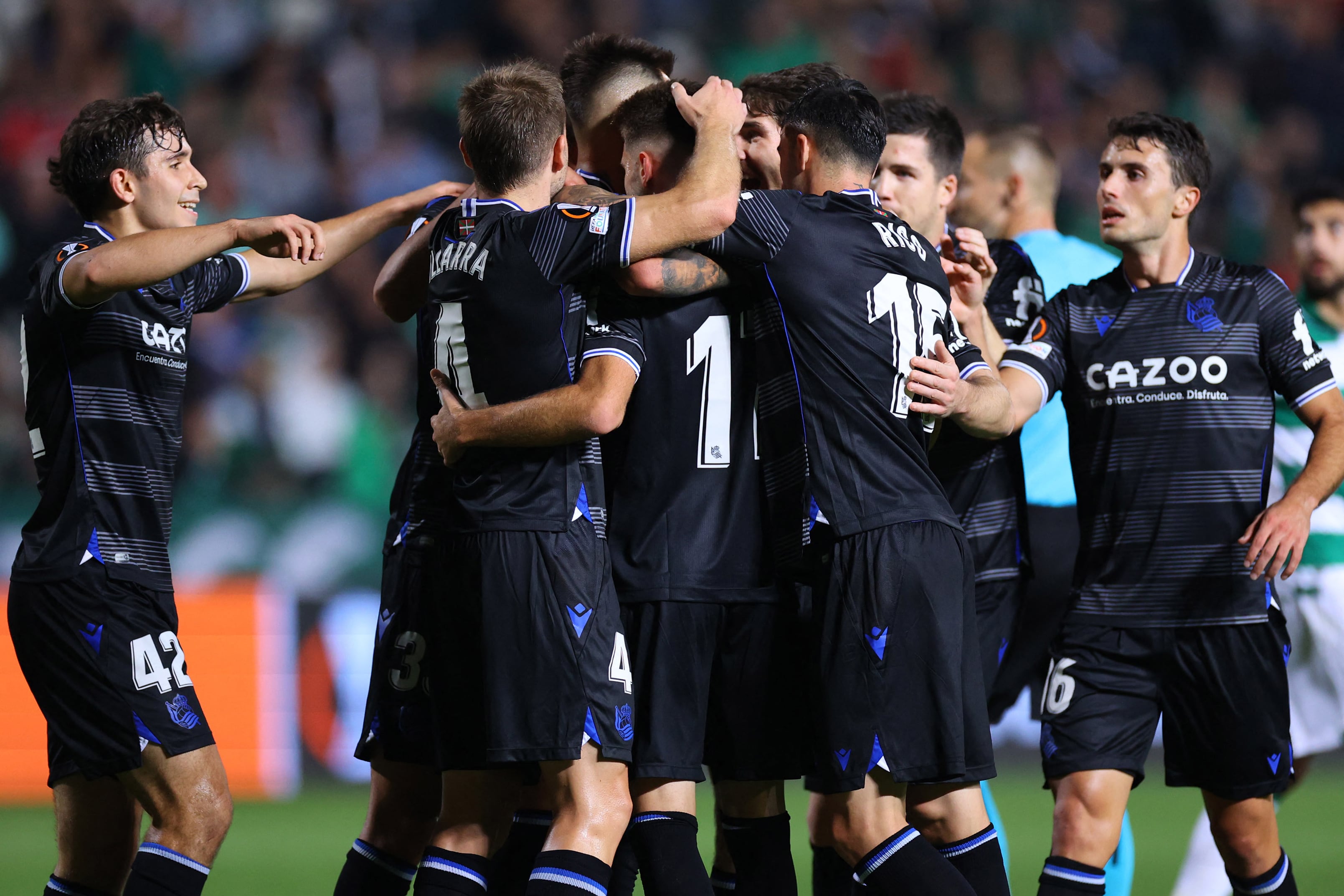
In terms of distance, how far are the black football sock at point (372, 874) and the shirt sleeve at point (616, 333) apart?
148 cm

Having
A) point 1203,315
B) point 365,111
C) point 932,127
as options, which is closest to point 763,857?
point 1203,315

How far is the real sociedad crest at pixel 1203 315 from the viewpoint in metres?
4.18

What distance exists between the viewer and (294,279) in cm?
452

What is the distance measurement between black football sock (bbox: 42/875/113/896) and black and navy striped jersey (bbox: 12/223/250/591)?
2.60 ft

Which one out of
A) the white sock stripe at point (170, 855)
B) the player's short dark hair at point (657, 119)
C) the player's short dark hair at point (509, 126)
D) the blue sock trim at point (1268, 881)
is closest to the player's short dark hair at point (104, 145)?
the player's short dark hair at point (509, 126)

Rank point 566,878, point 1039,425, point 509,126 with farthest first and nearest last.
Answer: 1. point 1039,425
2. point 509,126
3. point 566,878

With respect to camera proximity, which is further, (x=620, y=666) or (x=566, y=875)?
(x=620, y=666)

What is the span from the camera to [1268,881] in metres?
4.11

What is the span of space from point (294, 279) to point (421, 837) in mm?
1766

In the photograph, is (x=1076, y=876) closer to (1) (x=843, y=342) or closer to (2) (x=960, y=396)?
(2) (x=960, y=396)

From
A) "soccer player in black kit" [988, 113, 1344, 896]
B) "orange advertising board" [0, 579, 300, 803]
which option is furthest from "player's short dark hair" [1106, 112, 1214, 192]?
"orange advertising board" [0, 579, 300, 803]

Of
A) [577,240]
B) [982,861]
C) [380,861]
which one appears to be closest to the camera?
[577,240]

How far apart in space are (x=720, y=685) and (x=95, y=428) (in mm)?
1761

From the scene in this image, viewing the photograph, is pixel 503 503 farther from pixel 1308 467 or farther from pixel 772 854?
pixel 1308 467
